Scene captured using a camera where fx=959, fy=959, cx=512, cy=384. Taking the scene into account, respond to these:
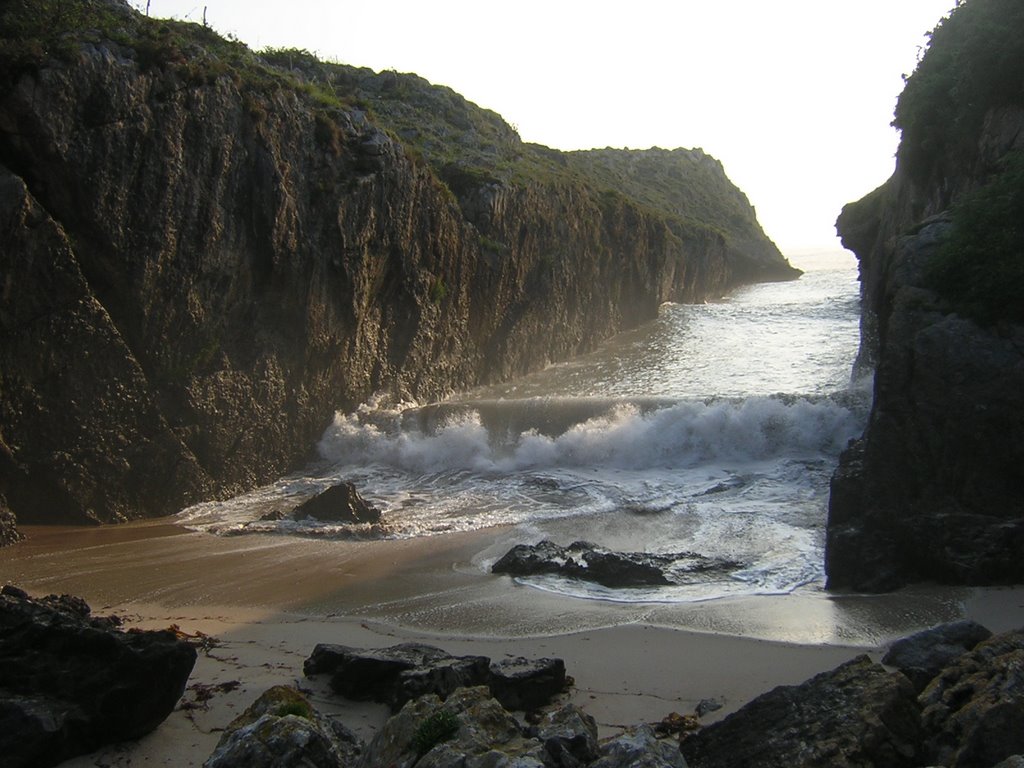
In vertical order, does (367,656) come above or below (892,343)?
below

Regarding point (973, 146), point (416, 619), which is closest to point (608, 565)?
point (416, 619)

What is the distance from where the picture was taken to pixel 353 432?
18.4 metres

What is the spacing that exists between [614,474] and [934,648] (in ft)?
34.4

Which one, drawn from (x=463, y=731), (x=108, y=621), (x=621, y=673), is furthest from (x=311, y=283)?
(x=463, y=731)

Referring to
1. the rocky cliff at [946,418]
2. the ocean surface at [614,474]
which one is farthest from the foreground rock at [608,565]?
the rocky cliff at [946,418]

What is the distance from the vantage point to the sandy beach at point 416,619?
682 centimetres

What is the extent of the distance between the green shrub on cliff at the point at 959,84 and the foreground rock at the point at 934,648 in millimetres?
9973

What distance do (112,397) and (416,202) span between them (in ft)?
28.5

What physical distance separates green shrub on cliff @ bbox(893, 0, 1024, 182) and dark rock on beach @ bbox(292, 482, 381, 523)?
432 inches

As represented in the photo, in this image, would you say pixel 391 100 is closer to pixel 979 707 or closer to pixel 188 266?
pixel 188 266

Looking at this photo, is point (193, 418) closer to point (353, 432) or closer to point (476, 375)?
point (353, 432)

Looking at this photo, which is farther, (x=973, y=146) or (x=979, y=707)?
(x=973, y=146)

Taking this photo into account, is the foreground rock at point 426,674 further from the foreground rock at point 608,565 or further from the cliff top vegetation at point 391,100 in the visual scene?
the cliff top vegetation at point 391,100

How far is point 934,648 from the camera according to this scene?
260 inches
